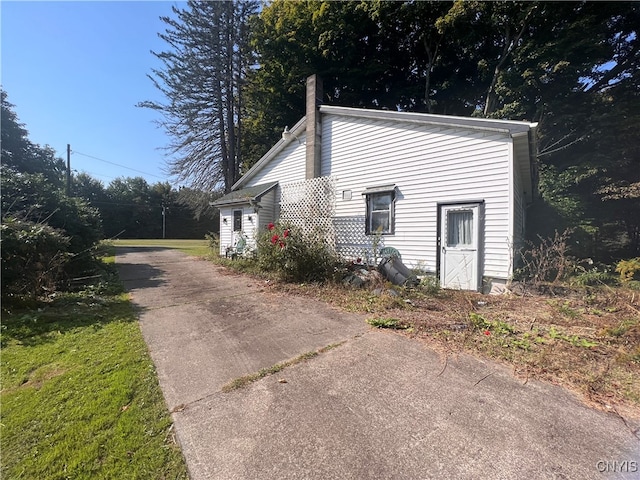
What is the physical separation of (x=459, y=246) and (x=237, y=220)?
9116mm

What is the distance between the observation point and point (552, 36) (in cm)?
1262

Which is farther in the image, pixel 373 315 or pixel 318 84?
pixel 318 84

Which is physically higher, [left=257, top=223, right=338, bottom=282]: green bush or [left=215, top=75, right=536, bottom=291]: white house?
[left=215, top=75, right=536, bottom=291]: white house

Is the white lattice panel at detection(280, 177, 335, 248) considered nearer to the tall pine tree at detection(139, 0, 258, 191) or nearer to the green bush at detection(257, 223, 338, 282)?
the green bush at detection(257, 223, 338, 282)

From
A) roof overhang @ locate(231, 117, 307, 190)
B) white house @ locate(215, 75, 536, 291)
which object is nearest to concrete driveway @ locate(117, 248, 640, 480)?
white house @ locate(215, 75, 536, 291)

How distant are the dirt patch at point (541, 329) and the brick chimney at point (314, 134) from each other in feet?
16.1

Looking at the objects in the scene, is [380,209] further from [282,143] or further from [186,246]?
[186,246]

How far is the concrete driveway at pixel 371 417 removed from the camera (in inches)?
66.7

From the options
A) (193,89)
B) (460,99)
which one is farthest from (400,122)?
(193,89)

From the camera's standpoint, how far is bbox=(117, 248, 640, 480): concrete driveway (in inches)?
66.7

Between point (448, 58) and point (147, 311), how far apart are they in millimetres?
19980

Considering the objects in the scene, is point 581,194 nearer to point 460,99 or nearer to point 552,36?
point 552,36

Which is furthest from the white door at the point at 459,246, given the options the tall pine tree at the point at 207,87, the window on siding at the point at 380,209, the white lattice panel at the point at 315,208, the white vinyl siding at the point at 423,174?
the tall pine tree at the point at 207,87

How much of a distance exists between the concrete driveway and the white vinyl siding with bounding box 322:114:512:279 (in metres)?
3.89
